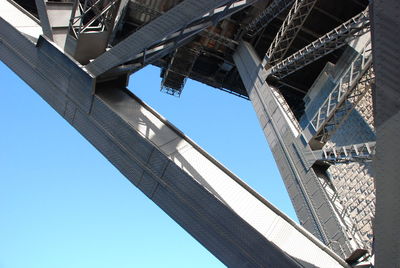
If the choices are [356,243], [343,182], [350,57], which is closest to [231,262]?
[356,243]

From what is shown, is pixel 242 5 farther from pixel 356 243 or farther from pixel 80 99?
pixel 356 243

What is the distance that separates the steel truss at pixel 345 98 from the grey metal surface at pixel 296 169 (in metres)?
0.71

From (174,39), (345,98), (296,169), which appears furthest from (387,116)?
(296,169)

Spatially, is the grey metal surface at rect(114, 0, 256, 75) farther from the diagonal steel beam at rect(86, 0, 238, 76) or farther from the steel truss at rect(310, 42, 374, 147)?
the steel truss at rect(310, 42, 374, 147)

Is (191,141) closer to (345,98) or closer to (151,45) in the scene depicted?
(151,45)

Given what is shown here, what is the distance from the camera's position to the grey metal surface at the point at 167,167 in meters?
5.35

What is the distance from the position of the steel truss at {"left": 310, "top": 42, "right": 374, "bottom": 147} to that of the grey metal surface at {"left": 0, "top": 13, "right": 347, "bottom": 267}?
5.23 metres

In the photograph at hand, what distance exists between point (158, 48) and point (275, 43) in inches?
326

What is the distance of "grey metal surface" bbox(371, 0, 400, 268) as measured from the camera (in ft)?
10.3

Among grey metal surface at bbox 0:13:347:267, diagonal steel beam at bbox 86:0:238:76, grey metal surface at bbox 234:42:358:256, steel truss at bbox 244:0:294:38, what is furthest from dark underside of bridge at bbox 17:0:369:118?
diagonal steel beam at bbox 86:0:238:76

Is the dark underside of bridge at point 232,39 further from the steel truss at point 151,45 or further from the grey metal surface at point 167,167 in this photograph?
the grey metal surface at point 167,167

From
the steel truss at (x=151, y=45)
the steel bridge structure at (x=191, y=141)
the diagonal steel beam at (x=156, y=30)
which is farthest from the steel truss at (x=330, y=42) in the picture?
the diagonal steel beam at (x=156, y=30)

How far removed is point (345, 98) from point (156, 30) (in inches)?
249

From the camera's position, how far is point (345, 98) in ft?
32.5
